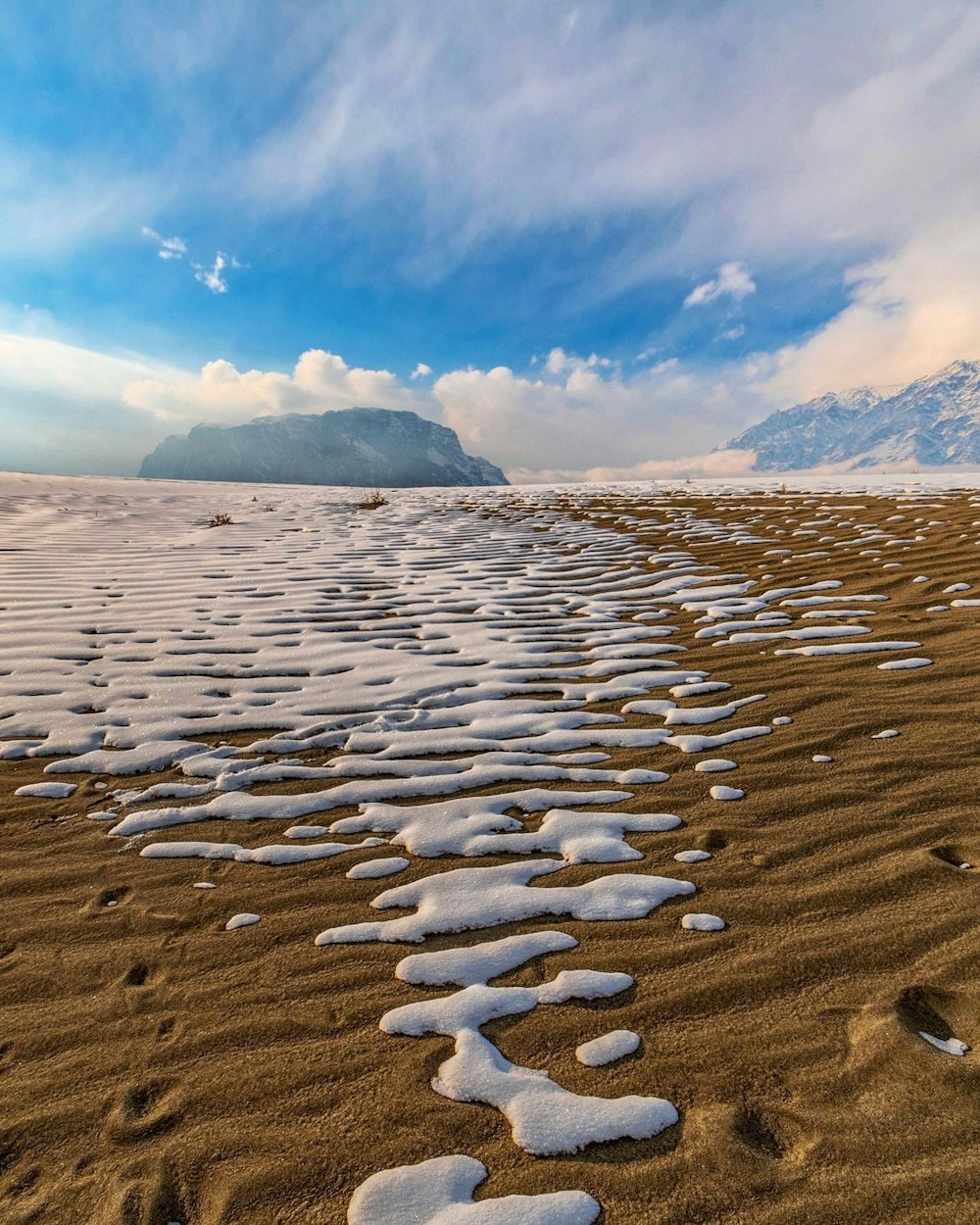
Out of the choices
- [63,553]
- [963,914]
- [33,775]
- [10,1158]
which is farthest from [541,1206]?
[63,553]

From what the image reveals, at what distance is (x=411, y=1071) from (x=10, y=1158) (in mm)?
947

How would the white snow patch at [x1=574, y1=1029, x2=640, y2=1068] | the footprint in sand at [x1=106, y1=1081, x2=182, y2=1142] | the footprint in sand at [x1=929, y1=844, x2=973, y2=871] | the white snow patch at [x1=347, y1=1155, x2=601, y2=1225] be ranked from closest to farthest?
1. the white snow patch at [x1=347, y1=1155, x2=601, y2=1225]
2. the footprint in sand at [x1=106, y1=1081, x2=182, y2=1142]
3. the white snow patch at [x1=574, y1=1029, x2=640, y2=1068]
4. the footprint in sand at [x1=929, y1=844, x2=973, y2=871]

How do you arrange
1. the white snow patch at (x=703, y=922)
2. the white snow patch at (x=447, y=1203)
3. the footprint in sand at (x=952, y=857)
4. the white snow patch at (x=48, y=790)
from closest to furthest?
the white snow patch at (x=447, y=1203), the white snow patch at (x=703, y=922), the footprint in sand at (x=952, y=857), the white snow patch at (x=48, y=790)

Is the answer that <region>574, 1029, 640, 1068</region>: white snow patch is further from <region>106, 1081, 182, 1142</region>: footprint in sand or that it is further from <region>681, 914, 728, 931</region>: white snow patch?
<region>106, 1081, 182, 1142</region>: footprint in sand

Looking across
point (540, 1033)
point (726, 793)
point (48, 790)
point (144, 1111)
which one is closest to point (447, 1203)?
point (540, 1033)

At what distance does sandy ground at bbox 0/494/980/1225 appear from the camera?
4.36 ft

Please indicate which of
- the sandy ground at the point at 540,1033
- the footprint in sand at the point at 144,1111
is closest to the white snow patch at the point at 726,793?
the sandy ground at the point at 540,1033

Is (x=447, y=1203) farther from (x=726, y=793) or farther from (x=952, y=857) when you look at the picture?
(x=952, y=857)

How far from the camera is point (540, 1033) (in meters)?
1.70

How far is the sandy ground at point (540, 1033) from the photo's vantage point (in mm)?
1328

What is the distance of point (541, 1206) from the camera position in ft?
4.21

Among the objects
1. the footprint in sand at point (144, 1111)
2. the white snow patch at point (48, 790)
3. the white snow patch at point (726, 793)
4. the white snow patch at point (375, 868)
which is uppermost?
the white snow patch at point (726, 793)

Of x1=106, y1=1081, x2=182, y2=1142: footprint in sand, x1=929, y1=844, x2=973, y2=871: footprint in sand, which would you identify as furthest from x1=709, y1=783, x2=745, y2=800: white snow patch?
x1=106, y1=1081, x2=182, y2=1142: footprint in sand

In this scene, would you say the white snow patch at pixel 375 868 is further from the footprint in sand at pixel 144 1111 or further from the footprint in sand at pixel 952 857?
the footprint in sand at pixel 952 857
